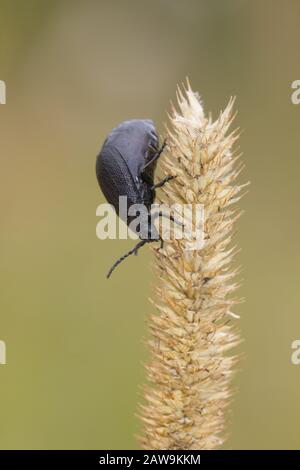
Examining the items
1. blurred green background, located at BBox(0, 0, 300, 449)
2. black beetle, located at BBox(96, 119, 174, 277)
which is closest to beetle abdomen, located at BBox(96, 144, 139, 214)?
black beetle, located at BBox(96, 119, 174, 277)

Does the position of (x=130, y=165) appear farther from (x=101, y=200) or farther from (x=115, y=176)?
(x=101, y=200)

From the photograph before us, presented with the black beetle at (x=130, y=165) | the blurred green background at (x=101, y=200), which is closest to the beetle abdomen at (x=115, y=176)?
the black beetle at (x=130, y=165)

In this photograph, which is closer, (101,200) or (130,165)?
(130,165)

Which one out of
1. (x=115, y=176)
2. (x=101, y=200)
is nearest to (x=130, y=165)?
(x=115, y=176)

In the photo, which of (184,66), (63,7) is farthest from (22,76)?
(184,66)

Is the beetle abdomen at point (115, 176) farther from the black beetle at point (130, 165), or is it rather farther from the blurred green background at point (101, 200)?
the blurred green background at point (101, 200)

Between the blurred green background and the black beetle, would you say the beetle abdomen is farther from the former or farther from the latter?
the blurred green background
